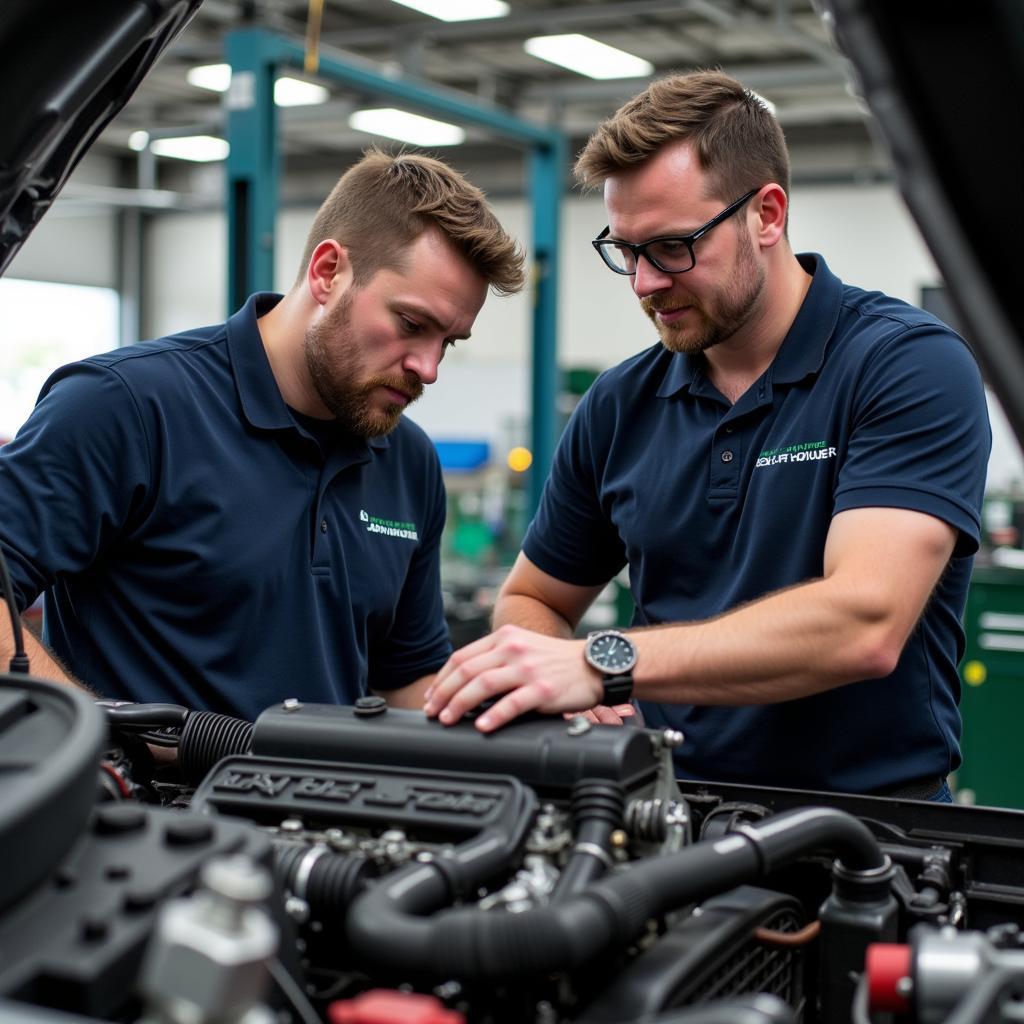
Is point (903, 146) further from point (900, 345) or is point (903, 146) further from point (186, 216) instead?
point (186, 216)

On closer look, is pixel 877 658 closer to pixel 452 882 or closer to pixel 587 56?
pixel 452 882

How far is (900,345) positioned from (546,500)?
0.62m

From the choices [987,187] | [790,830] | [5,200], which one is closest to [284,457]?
[5,200]

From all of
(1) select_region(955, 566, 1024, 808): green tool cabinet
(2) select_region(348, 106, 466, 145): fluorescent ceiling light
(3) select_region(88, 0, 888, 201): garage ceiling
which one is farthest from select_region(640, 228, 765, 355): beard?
(2) select_region(348, 106, 466, 145): fluorescent ceiling light

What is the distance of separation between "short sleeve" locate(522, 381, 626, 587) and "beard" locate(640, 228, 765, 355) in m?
0.18

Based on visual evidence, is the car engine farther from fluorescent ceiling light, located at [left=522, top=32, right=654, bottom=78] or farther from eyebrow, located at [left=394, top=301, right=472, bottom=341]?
fluorescent ceiling light, located at [left=522, top=32, right=654, bottom=78]

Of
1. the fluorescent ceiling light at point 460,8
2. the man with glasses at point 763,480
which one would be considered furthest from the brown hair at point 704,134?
the fluorescent ceiling light at point 460,8

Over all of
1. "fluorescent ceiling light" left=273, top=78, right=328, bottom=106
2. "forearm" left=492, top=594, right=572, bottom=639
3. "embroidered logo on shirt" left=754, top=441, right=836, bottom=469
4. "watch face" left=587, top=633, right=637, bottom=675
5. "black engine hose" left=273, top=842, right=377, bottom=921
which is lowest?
"fluorescent ceiling light" left=273, top=78, right=328, bottom=106

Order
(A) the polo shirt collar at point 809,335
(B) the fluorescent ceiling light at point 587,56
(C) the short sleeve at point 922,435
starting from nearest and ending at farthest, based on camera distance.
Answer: (C) the short sleeve at point 922,435 → (A) the polo shirt collar at point 809,335 → (B) the fluorescent ceiling light at point 587,56

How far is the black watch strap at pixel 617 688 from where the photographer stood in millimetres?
1143

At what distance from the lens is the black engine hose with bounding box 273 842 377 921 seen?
2.62 ft

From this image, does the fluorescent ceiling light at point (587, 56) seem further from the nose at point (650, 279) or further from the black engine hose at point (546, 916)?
the black engine hose at point (546, 916)

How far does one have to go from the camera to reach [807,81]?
859cm

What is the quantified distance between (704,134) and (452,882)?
1.20 m
